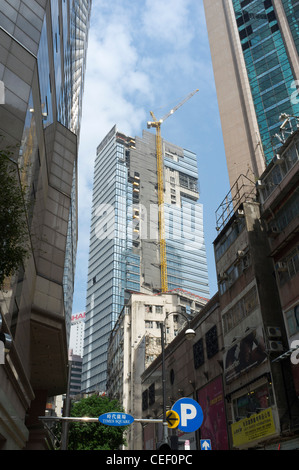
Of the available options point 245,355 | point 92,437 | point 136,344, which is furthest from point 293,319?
point 136,344

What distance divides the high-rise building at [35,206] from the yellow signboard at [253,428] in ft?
41.6

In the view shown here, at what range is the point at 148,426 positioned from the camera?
51438mm

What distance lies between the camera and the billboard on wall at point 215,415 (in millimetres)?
29922

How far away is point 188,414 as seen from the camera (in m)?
13.5

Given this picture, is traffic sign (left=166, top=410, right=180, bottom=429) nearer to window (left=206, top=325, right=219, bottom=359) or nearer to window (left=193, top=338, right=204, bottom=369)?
window (left=206, top=325, right=219, bottom=359)

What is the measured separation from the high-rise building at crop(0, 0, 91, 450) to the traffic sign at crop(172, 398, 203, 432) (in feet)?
20.1

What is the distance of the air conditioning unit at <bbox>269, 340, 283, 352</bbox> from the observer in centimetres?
2465

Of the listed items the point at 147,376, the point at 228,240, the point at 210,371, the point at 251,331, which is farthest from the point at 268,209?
the point at 147,376

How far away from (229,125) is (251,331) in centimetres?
5674

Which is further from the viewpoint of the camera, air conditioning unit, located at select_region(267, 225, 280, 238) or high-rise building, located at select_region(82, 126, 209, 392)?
high-rise building, located at select_region(82, 126, 209, 392)

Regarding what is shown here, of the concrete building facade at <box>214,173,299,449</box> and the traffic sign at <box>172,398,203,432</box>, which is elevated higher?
the concrete building facade at <box>214,173,299,449</box>

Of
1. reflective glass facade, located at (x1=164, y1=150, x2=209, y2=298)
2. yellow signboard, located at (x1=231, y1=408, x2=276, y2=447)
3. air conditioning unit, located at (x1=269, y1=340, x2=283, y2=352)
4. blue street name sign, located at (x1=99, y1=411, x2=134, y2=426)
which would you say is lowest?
blue street name sign, located at (x1=99, y1=411, x2=134, y2=426)

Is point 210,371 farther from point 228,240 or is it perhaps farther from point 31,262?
point 31,262

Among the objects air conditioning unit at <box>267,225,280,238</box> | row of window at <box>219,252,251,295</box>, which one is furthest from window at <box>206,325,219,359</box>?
air conditioning unit at <box>267,225,280,238</box>
